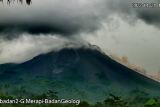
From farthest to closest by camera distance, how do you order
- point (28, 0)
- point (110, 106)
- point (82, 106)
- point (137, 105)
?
point (137, 105) → point (82, 106) → point (110, 106) → point (28, 0)

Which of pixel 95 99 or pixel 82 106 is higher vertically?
pixel 95 99

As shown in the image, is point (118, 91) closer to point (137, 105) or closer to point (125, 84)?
point (125, 84)

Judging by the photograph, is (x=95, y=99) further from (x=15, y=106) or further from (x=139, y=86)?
(x=15, y=106)

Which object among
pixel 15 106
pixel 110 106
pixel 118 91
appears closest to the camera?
pixel 15 106

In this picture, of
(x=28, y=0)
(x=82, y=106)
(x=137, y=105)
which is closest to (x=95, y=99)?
(x=137, y=105)

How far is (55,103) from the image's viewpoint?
231 ft

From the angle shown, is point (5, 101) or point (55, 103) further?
point (55, 103)

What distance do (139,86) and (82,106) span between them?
112248mm

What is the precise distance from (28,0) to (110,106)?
60990 mm

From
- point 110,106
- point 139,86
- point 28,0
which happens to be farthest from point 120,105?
point 139,86

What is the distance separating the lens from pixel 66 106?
6700cm

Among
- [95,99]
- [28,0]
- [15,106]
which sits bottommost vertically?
[28,0]

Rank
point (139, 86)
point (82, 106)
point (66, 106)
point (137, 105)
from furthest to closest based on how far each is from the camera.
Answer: point (139, 86), point (137, 105), point (82, 106), point (66, 106)

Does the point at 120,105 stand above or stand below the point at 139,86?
below
